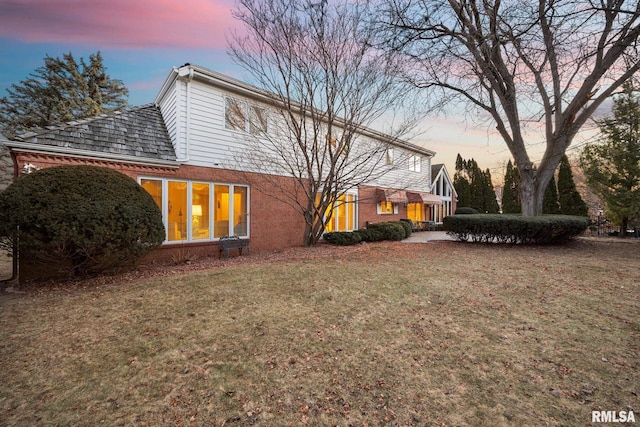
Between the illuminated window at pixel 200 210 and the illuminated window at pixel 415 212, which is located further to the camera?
the illuminated window at pixel 415 212

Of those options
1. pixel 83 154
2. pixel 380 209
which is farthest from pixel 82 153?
pixel 380 209

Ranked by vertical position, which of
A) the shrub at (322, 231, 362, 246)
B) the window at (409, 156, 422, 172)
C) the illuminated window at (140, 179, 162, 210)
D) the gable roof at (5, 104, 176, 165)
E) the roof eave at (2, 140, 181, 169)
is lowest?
the shrub at (322, 231, 362, 246)

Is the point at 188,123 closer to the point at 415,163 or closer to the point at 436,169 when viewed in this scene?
the point at 415,163

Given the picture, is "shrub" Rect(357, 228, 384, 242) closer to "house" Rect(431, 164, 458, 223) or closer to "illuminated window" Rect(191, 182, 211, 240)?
"illuminated window" Rect(191, 182, 211, 240)

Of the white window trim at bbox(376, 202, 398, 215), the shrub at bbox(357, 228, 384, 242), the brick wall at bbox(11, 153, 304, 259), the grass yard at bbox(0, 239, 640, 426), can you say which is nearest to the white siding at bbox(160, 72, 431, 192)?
the brick wall at bbox(11, 153, 304, 259)

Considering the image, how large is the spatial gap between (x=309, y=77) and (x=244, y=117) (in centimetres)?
314

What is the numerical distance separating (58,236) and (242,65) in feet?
26.3

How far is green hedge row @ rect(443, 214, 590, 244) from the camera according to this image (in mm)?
11609

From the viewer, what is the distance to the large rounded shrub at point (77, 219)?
5.82 m

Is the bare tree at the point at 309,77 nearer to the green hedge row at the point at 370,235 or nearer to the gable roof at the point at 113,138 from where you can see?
the green hedge row at the point at 370,235

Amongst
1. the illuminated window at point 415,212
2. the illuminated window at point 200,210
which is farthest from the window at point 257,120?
the illuminated window at point 415,212

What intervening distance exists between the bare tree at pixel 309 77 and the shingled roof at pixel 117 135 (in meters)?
3.22

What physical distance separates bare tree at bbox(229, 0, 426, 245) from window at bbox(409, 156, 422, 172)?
9.86 m

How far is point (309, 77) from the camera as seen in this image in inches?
417
